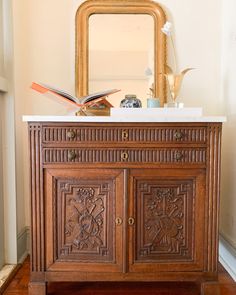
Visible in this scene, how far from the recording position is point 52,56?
6.31 ft

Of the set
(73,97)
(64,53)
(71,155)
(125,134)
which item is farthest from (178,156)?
(64,53)

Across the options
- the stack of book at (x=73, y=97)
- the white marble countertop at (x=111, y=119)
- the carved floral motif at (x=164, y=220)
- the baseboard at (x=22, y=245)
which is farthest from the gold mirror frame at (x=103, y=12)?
the baseboard at (x=22, y=245)

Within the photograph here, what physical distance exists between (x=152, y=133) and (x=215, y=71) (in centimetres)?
88

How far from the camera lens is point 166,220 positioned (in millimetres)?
1400

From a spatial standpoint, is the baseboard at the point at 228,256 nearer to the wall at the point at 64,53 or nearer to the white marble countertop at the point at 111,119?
the wall at the point at 64,53

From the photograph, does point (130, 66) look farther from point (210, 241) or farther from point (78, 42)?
point (210, 241)

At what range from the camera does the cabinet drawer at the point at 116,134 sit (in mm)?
1354

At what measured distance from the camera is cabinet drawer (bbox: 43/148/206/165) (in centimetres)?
136

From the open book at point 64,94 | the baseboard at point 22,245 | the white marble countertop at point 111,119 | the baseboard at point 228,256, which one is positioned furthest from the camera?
the baseboard at point 22,245

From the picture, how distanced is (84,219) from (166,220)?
0.39 meters

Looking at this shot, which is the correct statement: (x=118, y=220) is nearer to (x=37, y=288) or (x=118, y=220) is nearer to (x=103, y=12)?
(x=37, y=288)

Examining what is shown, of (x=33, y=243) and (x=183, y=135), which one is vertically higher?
(x=183, y=135)

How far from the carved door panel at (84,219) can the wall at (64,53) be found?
0.58 metres

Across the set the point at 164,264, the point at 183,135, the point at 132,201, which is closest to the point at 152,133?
the point at 183,135
